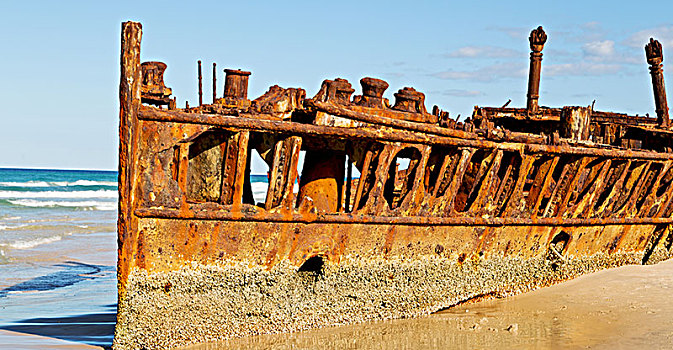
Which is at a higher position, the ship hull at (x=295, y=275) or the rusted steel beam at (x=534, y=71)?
the rusted steel beam at (x=534, y=71)

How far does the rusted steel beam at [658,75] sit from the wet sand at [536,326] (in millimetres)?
3551

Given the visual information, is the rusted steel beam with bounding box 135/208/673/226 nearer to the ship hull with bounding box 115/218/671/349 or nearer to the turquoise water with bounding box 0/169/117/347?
the ship hull with bounding box 115/218/671/349

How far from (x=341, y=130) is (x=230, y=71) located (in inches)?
53.3

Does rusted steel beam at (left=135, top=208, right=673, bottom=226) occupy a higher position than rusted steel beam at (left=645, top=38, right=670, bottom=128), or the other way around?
rusted steel beam at (left=645, top=38, right=670, bottom=128)

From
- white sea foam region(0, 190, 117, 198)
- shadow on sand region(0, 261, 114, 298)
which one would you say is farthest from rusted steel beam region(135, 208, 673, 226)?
white sea foam region(0, 190, 117, 198)

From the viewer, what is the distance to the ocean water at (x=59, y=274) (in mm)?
8391

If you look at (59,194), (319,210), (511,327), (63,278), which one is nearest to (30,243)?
(63,278)

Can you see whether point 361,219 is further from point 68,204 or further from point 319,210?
point 68,204

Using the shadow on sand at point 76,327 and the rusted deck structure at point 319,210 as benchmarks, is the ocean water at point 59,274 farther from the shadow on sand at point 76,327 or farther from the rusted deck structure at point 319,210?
the rusted deck structure at point 319,210

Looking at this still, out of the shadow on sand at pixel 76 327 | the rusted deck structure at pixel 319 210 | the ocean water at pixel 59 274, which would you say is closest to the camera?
the rusted deck structure at pixel 319 210

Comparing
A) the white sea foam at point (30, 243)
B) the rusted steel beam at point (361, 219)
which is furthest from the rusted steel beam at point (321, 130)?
the white sea foam at point (30, 243)

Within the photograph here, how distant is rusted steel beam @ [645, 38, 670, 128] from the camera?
1202 centimetres

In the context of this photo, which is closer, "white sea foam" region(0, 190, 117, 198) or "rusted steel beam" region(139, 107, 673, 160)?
"rusted steel beam" region(139, 107, 673, 160)

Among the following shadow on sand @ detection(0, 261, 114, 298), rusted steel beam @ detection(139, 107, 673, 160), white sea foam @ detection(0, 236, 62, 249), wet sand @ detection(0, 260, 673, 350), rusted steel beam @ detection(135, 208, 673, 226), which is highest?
rusted steel beam @ detection(139, 107, 673, 160)
